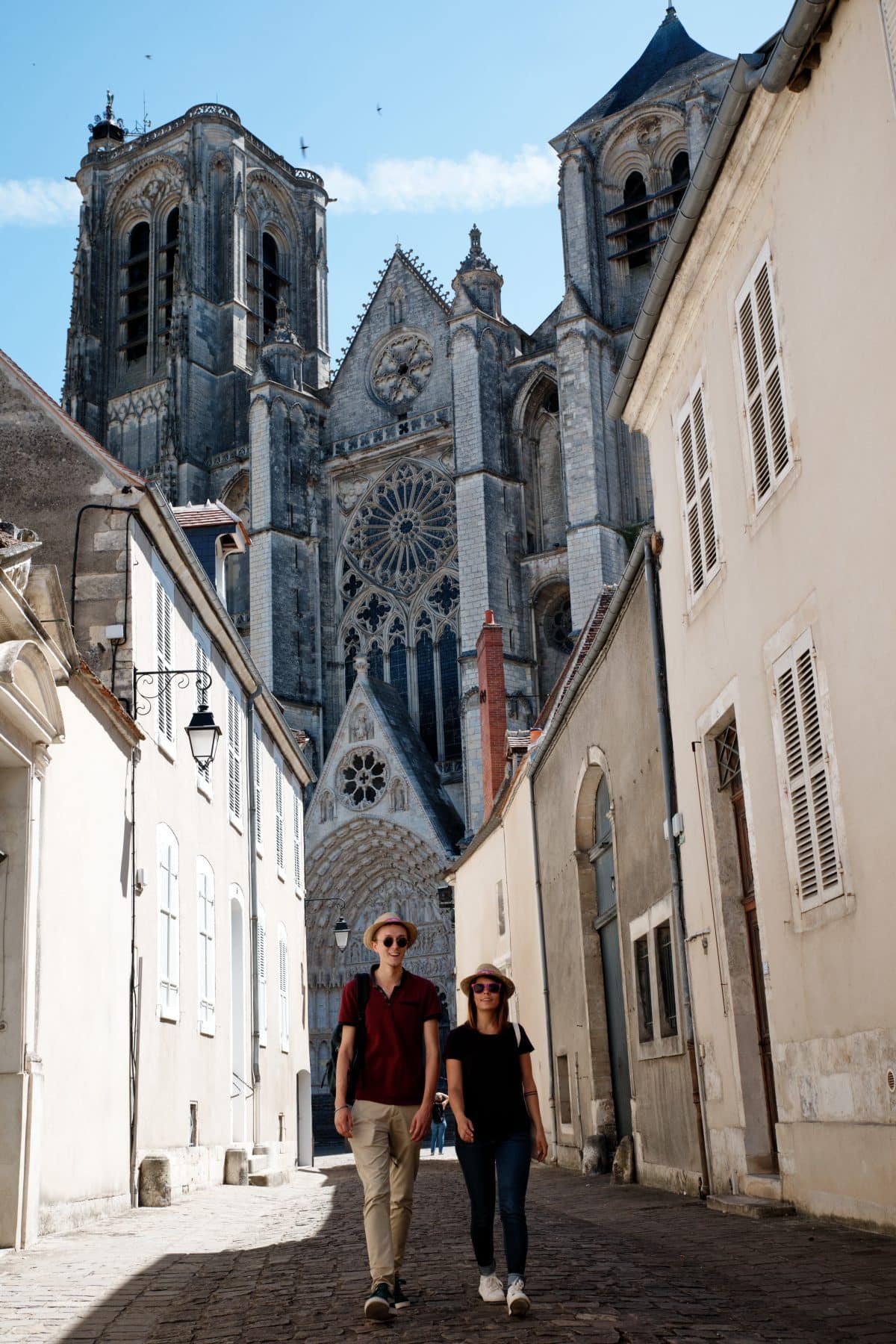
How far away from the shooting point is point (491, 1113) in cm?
462

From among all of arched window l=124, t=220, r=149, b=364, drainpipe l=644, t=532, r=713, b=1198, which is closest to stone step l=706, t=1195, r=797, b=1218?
drainpipe l=644, t=532, r=713, b=1198

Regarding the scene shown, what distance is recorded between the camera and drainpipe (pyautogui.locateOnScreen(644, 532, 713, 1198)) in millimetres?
8305

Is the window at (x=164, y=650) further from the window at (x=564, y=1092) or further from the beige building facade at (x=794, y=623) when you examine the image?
the window at (x=564, y=1092)

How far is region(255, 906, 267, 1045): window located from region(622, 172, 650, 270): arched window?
22.7 m

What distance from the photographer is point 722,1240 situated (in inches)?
233

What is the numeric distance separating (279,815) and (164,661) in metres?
6.56

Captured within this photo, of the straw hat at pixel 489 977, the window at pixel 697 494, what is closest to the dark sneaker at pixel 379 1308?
the straw hat at pixel 489 977

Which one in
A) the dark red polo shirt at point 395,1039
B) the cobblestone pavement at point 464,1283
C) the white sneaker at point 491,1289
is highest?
the dark red polo shirt at point 395,1039

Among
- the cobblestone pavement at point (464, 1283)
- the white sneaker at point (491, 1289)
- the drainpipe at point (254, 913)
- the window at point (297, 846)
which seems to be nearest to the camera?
the cobblestone pavement at point (464, 1283)

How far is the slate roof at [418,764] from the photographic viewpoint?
31.5 m

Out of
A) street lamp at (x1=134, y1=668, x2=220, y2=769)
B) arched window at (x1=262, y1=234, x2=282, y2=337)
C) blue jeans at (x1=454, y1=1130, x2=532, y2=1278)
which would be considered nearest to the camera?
blue jeans at (x1=454, y1=1130, x2=532, y2=1278)

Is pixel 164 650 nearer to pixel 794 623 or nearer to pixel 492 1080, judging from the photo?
pixel 794 623

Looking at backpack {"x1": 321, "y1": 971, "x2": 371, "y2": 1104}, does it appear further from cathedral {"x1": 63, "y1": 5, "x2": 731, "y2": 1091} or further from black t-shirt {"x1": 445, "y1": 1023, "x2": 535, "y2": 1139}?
cathedral {"x1": 63, "y1": 5, "x2": 731, "y2": 1091}

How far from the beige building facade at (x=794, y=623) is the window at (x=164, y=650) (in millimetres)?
4529
